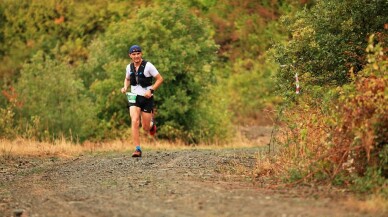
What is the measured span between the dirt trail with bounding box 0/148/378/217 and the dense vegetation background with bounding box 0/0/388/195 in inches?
44.7

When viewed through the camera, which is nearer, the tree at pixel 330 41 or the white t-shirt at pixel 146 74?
the tree at pixel 330 41

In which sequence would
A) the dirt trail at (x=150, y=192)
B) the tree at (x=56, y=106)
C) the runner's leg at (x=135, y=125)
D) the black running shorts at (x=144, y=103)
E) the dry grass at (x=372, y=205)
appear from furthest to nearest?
the tree at (x=56, y=106) → the black running shorts at (x=144, y=103) → the runner's leg at (x=135, y=125) → the dirt trail at (x=150, y=192) → the dry grass at (x=372, y=205)

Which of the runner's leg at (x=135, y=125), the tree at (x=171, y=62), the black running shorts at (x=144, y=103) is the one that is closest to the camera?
the runner's leg at (x=135, y=125)

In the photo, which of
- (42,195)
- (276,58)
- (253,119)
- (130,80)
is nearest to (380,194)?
(42,195)

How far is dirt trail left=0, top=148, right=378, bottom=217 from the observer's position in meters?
9.79

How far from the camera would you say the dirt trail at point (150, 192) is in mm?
9789

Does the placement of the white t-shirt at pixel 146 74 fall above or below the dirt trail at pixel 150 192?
above

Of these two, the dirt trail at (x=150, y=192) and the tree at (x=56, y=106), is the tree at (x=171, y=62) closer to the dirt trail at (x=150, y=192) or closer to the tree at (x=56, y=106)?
the tree at (x=56, y=106)

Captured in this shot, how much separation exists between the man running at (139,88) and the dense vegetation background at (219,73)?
2574mm

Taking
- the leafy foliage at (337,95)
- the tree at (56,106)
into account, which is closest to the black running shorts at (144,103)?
the leafy foliage at (337,95)

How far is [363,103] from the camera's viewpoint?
38.0 feet

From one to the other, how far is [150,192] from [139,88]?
6.83 m

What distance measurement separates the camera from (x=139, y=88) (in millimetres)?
18234

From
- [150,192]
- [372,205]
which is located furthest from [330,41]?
[372,205]
